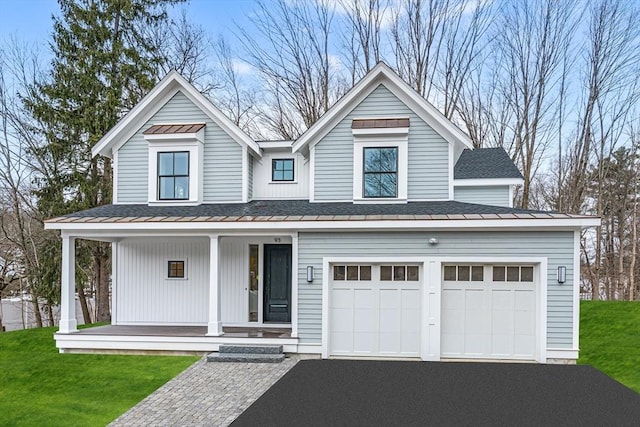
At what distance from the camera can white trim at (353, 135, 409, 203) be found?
11445 millimetres

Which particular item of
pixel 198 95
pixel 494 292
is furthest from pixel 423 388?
pixel 198 95

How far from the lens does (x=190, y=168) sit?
12266 millimetres

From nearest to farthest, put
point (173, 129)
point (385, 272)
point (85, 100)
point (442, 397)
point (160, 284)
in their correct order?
point (442, 397), point (385, 272), point (173, 129), point (160, 284), point (85, 100)

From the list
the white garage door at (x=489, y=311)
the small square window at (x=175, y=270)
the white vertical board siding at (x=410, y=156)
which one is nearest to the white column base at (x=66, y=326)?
the small square window at (x=175, y=270)

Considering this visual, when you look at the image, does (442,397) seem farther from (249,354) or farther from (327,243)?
(249,354)

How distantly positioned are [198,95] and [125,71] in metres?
7.63

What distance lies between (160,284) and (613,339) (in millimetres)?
11592

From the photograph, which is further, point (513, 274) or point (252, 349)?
point (252, 349)

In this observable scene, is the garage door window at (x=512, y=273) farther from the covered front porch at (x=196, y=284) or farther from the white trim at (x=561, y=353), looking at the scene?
the covered front porch at (x=196, y=284)

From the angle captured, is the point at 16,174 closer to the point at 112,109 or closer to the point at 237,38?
the point at 112,109

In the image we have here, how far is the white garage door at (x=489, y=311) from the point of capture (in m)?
9.95

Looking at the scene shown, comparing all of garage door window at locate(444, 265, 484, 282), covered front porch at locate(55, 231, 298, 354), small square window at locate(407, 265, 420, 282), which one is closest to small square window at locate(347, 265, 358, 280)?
small square window at locate(407, 265, 420, 282)

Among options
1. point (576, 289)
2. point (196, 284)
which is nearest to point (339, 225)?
point (196, 284)

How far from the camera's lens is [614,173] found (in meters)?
21.7
